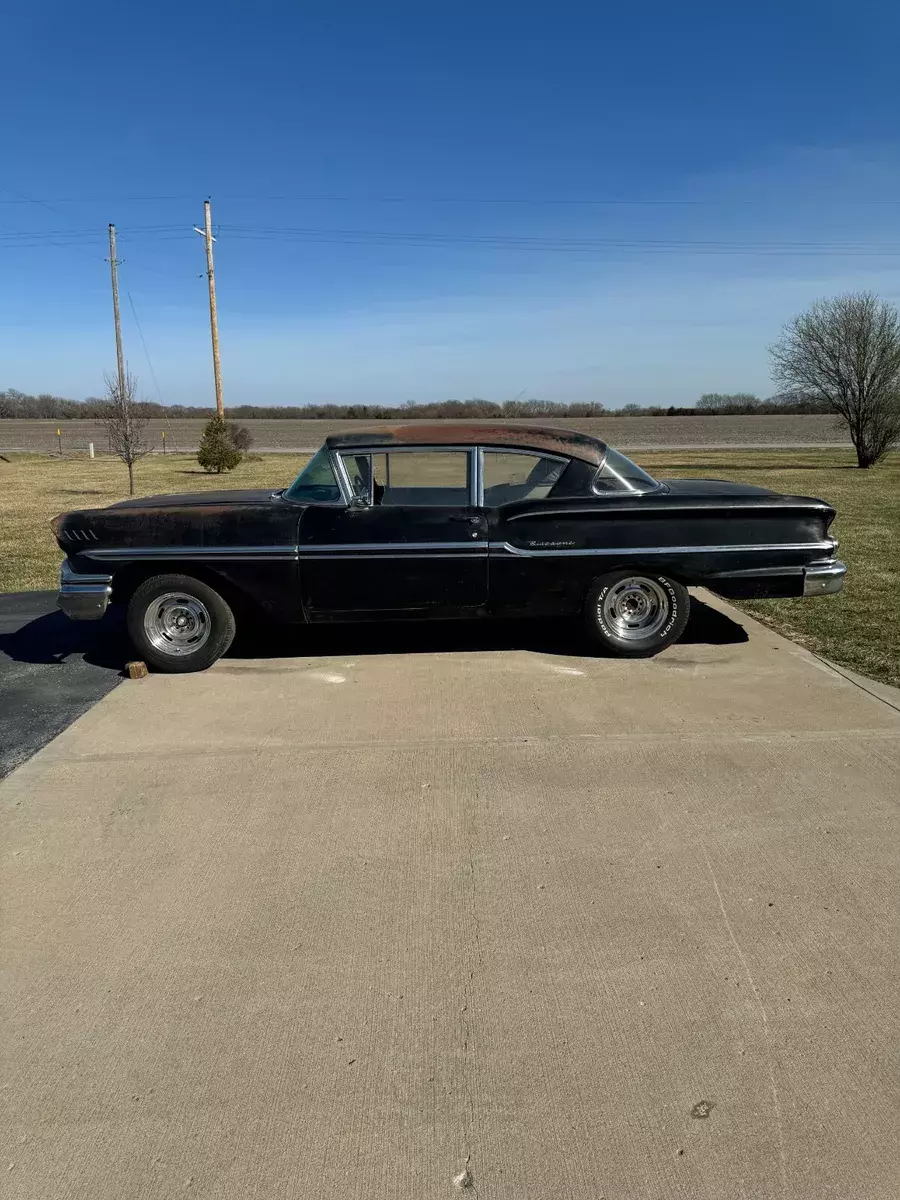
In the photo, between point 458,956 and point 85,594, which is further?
point 85,594

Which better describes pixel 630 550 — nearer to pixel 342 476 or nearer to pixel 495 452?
pixel 495 452

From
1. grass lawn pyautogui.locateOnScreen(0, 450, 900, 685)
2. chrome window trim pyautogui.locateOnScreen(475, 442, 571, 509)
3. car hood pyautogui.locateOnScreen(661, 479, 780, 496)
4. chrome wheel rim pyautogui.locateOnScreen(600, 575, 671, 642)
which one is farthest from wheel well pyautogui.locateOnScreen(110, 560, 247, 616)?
grass lawn pyautogui.locateOnScreen(0, 450, 900, 685)

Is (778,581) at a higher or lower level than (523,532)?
lower

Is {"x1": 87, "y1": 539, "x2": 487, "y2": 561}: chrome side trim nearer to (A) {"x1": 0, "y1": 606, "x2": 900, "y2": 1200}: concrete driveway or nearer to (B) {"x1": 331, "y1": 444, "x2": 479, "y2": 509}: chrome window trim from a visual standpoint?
(B) {"x1": 331, "y1": 444, "x2": 479, "y2": 509}: chrome window trim

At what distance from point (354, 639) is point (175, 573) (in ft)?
4.40

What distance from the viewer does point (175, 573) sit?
532 cm

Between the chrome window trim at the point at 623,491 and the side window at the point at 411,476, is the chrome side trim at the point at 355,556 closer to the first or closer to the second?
the side window at the point at 411,476

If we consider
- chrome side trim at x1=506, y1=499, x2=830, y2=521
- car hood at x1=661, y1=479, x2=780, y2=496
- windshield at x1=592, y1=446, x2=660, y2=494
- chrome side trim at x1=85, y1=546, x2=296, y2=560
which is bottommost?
chrome side trim at x1=85, y1=546, x2=296, y2=560

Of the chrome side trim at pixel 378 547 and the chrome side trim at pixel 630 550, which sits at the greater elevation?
the chrome side trim at pixel 378 547

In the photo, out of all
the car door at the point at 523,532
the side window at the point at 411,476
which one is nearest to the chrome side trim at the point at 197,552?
the side window at the point at 411,476

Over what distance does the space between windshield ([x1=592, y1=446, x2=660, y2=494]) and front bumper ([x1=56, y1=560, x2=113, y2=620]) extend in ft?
10.2

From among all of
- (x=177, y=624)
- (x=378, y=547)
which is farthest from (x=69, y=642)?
(x=378, y=547)

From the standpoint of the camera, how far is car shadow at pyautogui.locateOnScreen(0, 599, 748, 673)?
577 centimetres

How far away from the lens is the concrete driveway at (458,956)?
6.50ft
